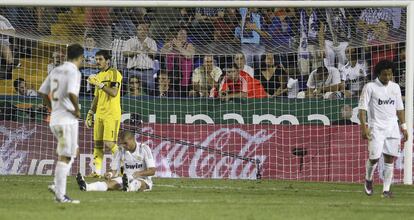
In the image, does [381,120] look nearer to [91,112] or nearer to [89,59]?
[91,112]

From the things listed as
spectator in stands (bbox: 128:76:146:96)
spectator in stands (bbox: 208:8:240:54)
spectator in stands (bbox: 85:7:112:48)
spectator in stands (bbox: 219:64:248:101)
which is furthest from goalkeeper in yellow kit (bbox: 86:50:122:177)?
spectator in stands (bbox: 208:8:240:54)

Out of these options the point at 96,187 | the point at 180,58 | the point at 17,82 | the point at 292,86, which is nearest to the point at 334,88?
the point at 292,86

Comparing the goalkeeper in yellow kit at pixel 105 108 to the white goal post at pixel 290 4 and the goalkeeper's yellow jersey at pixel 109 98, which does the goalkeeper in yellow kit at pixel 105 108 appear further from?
the white goal post at pixel 290 4

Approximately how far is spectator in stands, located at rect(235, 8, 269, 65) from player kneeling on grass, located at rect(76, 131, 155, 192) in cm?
702

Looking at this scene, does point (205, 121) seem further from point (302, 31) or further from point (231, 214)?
point (231, 214)

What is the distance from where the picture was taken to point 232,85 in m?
21.7

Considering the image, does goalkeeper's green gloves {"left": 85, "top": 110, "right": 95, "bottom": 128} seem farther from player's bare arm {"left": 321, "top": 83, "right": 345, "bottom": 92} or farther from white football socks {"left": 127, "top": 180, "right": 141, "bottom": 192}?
player's bare arm {"left": 321, "top": 83, "right": 345, "bottom": 92}

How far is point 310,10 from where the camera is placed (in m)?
23.1

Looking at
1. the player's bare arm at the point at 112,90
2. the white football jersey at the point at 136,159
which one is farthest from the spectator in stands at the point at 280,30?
the white football jersey at the point at 136,159

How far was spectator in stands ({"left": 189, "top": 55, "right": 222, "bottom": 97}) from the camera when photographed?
21.7m

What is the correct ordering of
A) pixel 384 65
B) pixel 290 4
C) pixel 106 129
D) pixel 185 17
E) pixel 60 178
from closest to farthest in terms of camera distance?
pixel 60 178 < pixel 384 65 < pixel 106 129 < pixel 290 4 < pixel 185 17

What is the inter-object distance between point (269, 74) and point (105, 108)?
16.1 ft

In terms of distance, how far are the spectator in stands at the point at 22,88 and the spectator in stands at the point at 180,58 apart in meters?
3.03

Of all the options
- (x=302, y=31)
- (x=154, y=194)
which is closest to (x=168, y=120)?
(x=302, y=31)
